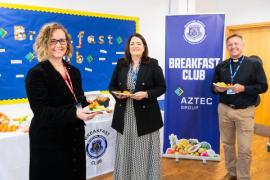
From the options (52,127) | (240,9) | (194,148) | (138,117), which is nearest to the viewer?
(52,127)

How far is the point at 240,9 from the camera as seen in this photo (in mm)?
5375

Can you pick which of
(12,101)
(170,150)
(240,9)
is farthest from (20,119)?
(240,9)

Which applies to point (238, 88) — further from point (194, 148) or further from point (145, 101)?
point (194, 148)

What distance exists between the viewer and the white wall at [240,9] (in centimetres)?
501

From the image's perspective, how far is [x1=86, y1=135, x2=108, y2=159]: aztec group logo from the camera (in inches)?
118

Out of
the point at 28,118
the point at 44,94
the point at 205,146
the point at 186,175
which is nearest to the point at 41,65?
the point at 44,94

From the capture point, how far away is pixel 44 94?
1.57 m

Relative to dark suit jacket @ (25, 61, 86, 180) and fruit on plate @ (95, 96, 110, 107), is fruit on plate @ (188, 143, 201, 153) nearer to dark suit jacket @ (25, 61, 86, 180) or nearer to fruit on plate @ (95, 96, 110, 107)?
Result: fruit on plate @ (95, 96, 110, 107)

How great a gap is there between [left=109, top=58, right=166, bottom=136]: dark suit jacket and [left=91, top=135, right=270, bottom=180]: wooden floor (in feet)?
3.27

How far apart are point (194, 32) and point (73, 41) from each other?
4.88 feet

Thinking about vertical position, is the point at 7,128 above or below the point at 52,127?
below

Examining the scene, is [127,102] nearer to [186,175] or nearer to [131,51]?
[131,51]

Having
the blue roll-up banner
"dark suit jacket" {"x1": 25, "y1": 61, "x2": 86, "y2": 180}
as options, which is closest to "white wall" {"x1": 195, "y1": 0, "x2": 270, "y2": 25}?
the blue roll-up banner

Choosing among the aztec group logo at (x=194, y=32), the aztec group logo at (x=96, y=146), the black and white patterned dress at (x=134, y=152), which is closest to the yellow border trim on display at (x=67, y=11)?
Result: the aztec group logo at (x=194, y=32)
